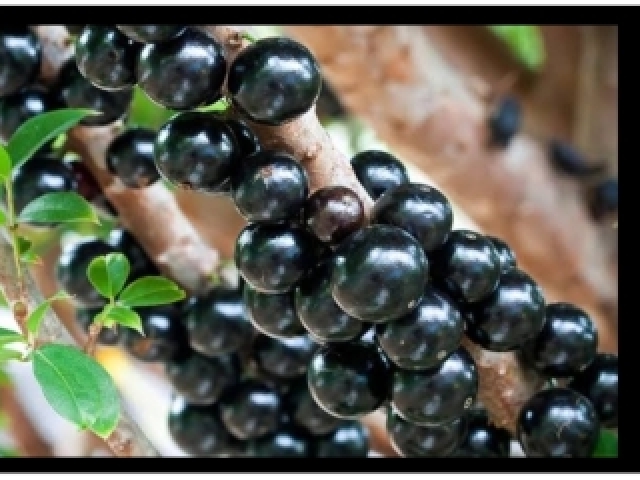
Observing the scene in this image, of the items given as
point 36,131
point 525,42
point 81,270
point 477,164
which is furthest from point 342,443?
point 525,42

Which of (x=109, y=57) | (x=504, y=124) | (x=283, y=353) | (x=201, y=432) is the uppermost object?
(x=109, y=57)

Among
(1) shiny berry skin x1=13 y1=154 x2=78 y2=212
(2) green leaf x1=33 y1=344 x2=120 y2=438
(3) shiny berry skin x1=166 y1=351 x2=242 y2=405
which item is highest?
(1) shiny berry skin x1=13 y1=154 x2=78 y2=212

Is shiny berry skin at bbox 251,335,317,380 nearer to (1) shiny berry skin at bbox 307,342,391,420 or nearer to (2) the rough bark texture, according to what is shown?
(1) shiny berry skin at bbox 307,342,391,420

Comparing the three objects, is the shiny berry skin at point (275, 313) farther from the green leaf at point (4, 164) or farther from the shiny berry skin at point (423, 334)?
the green leaf at point (4, 164)

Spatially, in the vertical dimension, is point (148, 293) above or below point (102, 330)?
above

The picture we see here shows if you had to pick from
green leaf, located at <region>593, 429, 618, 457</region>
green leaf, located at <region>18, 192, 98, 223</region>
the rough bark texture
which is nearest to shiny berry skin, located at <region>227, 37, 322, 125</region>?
green leaf, located at <region>18, 192, 98, 223</region>

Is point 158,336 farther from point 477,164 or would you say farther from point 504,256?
point 477,164

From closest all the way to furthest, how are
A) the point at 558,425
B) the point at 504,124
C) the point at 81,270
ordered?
the point at 558,425
the point at 81,270
the point at 504,124

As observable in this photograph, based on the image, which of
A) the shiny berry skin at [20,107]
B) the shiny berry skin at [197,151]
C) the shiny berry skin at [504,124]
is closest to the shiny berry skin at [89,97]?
the shiny berry skin at [20,107]
